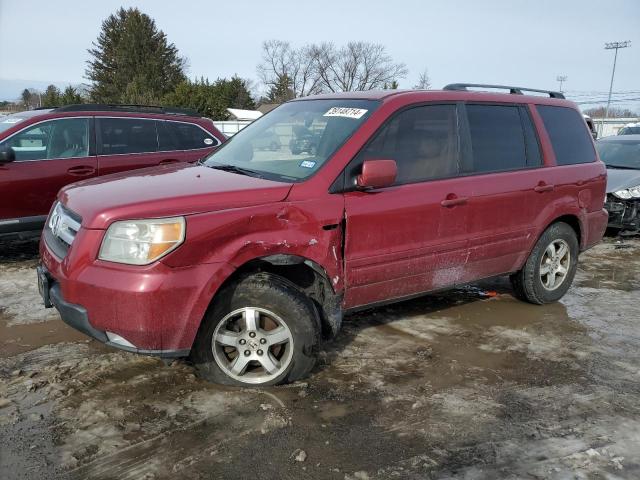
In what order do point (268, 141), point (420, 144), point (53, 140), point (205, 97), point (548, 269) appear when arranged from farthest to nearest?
1. point (205, 97)
2. point (53, 140)
3. point (548, 269)
4. point (268, 141)
5. point (420, 144)

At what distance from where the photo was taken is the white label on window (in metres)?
3.76

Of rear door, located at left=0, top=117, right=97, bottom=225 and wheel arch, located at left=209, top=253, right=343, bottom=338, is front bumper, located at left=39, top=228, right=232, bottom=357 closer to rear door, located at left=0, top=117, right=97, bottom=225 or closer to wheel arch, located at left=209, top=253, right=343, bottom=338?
wheel arch, located at left=209, top=253, right=343, bottom=338

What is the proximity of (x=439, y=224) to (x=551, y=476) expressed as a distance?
1.87m

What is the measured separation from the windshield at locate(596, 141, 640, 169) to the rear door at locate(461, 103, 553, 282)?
561 cm

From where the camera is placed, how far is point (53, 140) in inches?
241

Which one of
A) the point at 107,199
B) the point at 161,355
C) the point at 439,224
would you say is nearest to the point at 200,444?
the point at 161,355

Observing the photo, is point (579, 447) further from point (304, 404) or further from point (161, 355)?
point (161, 355)

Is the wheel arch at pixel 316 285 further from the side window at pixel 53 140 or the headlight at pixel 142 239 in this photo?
the side window at pixel 53 140

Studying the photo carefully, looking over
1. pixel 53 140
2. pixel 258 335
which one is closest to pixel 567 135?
pixel 258 335

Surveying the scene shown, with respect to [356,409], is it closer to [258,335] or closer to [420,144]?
[258,335]

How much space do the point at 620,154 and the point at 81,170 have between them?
886cm

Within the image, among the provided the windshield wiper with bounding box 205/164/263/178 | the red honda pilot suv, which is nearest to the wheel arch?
the red honda pilot suv

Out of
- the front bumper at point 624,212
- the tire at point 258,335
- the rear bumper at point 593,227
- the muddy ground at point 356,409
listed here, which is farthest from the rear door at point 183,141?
the front bumper at point 624,212

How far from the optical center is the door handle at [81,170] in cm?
610
